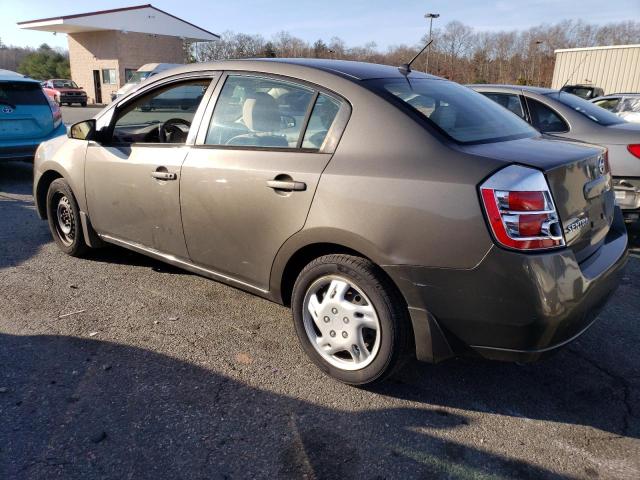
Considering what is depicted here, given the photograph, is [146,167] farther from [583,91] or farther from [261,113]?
[583,91]

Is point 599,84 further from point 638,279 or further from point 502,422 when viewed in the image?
point 502,422

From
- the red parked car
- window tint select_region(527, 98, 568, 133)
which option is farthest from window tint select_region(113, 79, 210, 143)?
the red parked car

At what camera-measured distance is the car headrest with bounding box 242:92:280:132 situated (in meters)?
3.06

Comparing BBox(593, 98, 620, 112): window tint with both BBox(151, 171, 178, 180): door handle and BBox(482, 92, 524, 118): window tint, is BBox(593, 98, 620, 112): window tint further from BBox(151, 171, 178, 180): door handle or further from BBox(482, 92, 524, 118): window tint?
BBox(151, 171, 178, 180): door handle

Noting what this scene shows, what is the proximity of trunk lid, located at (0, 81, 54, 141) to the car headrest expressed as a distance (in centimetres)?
650

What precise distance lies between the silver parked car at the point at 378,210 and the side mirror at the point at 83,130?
1.96ft

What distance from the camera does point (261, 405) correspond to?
8.66 feet

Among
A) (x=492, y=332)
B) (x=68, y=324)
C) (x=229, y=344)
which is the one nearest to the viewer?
(x=492, y=332)

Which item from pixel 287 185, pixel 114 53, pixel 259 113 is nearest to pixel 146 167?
pixel 259 113

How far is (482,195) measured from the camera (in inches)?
87.7

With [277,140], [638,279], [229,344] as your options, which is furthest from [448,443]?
[638,279]

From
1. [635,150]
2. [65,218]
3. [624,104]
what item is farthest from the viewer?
[624,104]

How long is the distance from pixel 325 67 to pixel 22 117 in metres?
7.04

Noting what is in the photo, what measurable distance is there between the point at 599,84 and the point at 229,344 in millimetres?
29101
